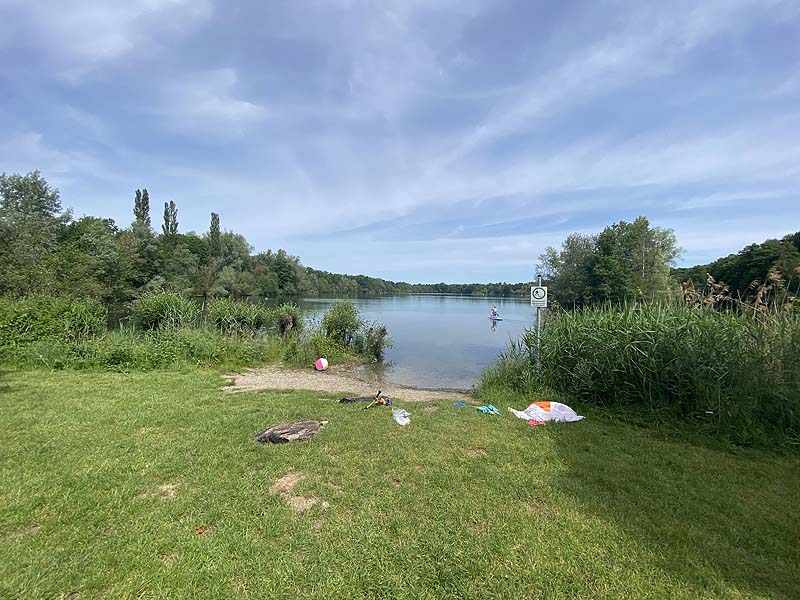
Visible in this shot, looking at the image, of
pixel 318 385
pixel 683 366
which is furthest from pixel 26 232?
pixel 683 366

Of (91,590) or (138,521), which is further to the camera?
(138,521)

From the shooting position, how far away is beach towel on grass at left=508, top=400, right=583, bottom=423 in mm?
5438

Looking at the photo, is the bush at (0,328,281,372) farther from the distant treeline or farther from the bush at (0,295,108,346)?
the distant treeline

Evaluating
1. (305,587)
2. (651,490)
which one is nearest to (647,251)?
(651,490)

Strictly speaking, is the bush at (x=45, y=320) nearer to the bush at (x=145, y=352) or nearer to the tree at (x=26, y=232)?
the bush at (x=145, y=352)

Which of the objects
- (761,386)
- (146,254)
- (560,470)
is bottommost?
(560,470)

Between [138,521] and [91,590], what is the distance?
2.05ft

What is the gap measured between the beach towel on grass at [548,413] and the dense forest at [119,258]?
8.29m

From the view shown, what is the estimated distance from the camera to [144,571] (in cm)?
214

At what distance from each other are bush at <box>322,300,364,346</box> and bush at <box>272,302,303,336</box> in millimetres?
972

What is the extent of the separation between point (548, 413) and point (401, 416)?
2.30 m

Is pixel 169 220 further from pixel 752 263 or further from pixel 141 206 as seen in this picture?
pixel 752 263

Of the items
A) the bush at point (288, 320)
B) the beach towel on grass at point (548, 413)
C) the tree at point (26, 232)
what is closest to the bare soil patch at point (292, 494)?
the beach towel on grass at point (548, 413)

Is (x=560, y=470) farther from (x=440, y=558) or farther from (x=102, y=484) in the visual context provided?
(x=102, y=484)
